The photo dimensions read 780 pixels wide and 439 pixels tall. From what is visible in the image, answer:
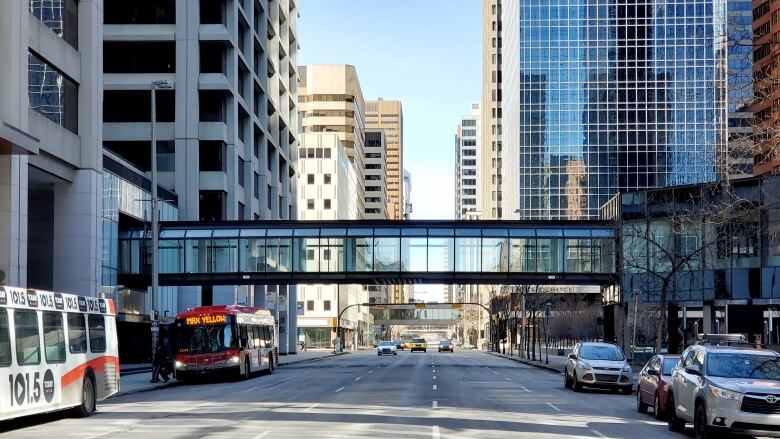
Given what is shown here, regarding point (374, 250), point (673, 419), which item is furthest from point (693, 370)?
point (374, 250)

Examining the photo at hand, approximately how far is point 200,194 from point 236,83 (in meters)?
8.26

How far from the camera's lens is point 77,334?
877 inches

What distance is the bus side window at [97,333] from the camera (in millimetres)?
23241

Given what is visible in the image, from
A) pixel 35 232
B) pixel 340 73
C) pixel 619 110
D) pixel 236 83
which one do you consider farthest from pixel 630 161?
pixel 35 232

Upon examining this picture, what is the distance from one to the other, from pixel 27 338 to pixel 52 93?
86.5ft

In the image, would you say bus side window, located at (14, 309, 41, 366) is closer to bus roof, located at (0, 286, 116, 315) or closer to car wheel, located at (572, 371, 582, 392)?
bus roof, located at (0, 286, 116, 315)

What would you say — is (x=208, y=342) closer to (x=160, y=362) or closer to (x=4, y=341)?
(x=160, y=362)

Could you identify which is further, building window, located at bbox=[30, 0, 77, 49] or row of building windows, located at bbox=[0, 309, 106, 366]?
building window, located at bbox=[30, 0, 77, 49]

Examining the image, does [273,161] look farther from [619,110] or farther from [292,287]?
[619,110]

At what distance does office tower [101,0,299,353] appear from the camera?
224 ft

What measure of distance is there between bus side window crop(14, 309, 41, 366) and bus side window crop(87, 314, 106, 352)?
3205 mm

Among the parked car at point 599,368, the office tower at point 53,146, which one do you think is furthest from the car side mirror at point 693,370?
the office tower at point 53,146

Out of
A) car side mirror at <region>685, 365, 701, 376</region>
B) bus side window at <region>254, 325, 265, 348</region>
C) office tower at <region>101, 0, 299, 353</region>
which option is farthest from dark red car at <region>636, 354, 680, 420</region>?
office tower at <region>101, 0, 299, 353</region>

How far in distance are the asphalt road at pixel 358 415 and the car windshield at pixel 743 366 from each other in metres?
1.67
